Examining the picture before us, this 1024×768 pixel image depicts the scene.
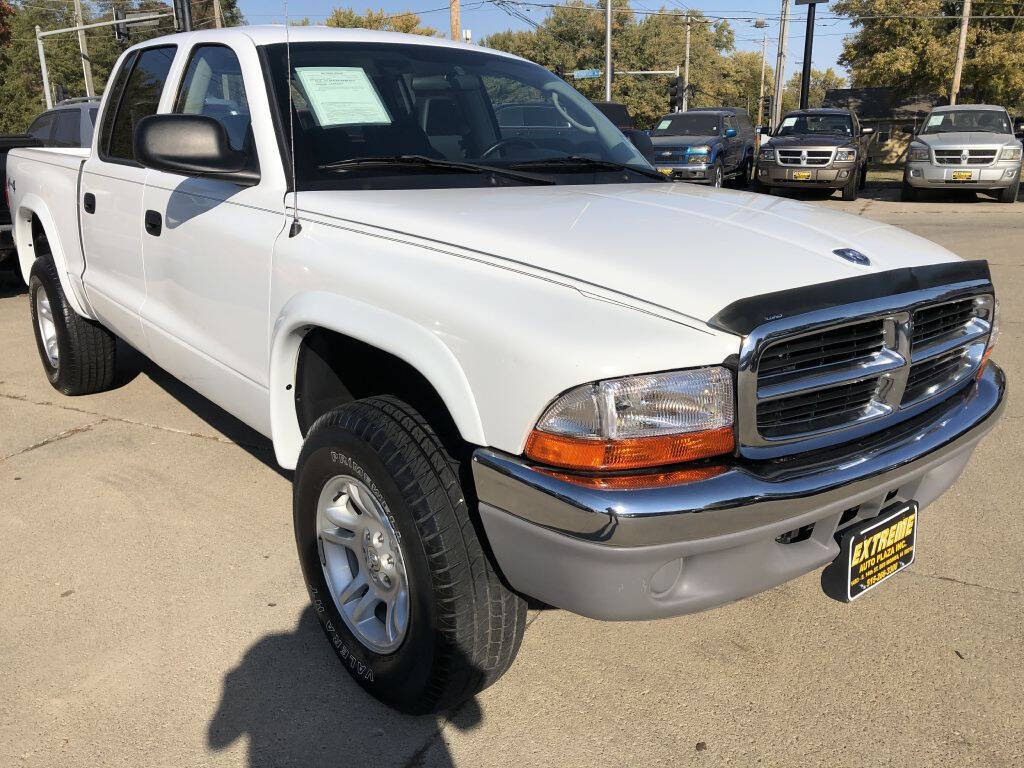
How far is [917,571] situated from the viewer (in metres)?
3.17

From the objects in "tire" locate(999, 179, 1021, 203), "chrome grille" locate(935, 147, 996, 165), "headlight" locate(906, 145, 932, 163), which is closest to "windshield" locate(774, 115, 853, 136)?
"headlight" locate(906, 145, 932, 163)

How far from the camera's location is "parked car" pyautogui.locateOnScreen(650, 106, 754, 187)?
1622 cm

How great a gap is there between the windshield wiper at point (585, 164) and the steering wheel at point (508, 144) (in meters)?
0.11

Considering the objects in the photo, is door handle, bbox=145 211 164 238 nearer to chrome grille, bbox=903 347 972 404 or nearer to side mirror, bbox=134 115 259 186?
side mirror, bbox=134 115 259 186

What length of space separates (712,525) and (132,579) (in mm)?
2212

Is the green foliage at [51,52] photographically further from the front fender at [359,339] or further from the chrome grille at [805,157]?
the front fender at [359,339]

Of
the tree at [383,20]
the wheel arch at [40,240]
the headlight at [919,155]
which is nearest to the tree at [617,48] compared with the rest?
the tree at [383,20]

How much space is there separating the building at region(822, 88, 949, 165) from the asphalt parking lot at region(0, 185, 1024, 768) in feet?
108

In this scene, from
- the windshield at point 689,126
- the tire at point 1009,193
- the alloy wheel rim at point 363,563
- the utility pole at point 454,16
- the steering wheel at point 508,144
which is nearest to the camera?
the alloy wheel rim at point 363,563

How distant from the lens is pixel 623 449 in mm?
1869

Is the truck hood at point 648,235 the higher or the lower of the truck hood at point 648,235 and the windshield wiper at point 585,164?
the lower

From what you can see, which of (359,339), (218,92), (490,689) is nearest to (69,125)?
(218,92)

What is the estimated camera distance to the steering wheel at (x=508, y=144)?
3195 mm

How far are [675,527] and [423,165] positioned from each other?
5.41 feet
